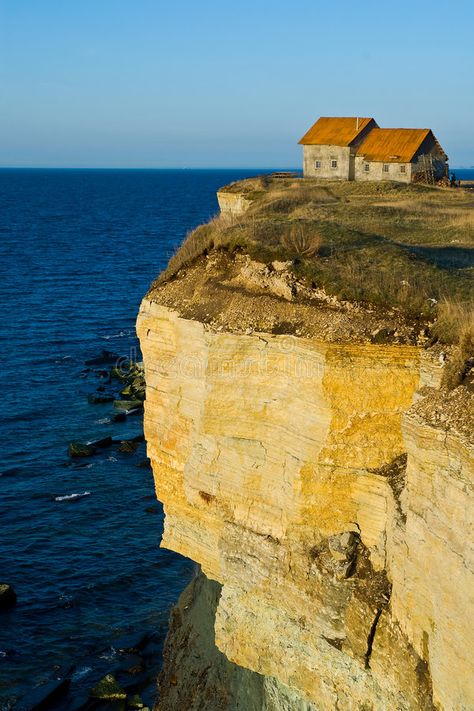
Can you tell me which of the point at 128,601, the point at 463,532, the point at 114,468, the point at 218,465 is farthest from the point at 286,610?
the point at 114,468

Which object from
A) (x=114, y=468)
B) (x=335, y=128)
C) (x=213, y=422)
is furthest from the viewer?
(x=335, y=128)

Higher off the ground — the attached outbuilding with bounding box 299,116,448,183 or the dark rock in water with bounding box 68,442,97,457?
the attached outbuilding with bounding box 299,116,448,183

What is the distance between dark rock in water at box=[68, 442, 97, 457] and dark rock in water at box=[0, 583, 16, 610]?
40.9ft

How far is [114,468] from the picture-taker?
40.2 meters

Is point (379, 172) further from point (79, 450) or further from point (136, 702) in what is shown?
point (136, 702)

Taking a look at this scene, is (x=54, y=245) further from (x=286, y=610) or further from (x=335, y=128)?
(x=286, y=610)

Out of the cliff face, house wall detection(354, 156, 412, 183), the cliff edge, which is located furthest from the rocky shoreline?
house wall detection(354, 156, 412, 183)

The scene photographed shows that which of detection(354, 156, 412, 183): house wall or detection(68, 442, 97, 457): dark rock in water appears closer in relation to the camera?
detection(68, 442, 97, 457): dark rock in water

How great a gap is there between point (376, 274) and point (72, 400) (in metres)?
33.5

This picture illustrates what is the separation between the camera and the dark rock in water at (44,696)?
24109 millimetres

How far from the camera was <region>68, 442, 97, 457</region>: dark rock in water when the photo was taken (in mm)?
41031

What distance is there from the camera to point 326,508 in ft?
56.3

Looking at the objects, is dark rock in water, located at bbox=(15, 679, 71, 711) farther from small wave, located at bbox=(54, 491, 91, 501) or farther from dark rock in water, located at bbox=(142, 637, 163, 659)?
small wave, located at bbox=(54, 491, 91, 501)

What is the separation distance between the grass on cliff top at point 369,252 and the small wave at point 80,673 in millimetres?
13121
